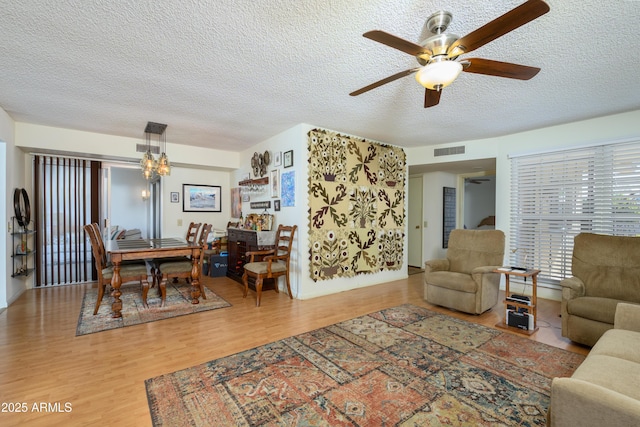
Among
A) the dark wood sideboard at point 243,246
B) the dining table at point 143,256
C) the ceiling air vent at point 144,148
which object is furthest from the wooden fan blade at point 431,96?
the ceiling air vent at point 144,148

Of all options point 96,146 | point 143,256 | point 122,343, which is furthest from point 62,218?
point 122,343

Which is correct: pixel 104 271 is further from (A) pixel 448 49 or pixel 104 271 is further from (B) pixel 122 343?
(A) pixel 448 49

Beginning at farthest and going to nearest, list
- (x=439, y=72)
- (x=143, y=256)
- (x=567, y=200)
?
1. (x=567, y=200)
2. (x=143, y=256)
3. (x=439, y=72)

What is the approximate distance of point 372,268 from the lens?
16.2 ft

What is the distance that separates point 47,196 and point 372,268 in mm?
5537

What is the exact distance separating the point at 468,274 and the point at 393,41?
324 cm

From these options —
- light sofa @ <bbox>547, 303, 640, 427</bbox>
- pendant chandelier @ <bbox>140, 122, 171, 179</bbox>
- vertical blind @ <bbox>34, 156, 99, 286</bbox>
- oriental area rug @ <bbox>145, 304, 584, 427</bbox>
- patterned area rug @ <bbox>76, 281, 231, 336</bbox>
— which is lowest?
oriental area rug @ <bbox>145, 304, 584, 427</bbox>

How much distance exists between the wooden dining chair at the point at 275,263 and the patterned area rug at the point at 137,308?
488mm

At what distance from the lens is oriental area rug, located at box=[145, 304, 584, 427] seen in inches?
67.9

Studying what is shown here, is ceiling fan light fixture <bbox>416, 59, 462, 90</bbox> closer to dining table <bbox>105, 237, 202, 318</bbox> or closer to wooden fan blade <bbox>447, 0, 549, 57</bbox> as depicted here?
wooden fan blade <bbox>447, 0, 549, 57</bbox>

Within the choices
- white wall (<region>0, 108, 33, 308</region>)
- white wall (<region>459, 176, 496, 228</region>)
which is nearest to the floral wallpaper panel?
white wall (<region>459, 176, 496, 228</region>)

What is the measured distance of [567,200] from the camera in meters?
4.02

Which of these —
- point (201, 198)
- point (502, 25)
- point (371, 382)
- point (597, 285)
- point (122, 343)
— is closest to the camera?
point (502, 25)

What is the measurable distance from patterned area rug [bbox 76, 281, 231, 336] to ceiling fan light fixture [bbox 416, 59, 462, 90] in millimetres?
3417
